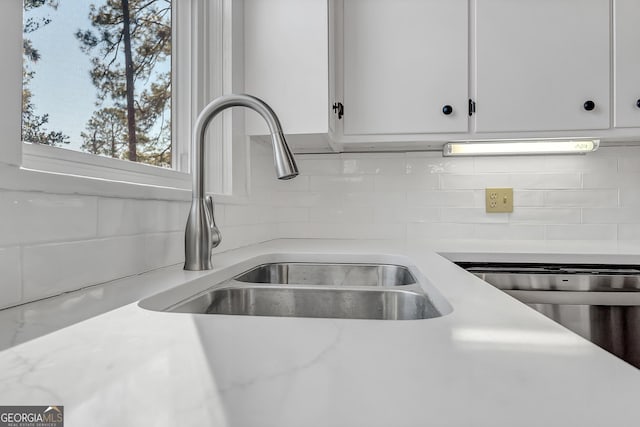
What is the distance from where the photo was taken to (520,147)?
1.74m

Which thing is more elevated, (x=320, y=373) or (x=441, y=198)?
(x=441, y=198)

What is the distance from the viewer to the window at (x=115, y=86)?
0.75 meters

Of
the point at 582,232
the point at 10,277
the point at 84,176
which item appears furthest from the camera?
the point at 582,232

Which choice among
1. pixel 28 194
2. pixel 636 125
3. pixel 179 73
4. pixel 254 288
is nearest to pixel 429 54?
pixel 636 125

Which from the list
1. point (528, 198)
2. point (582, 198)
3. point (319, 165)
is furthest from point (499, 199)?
point (319, 165)

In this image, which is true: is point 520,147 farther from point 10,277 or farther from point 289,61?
point 10,277

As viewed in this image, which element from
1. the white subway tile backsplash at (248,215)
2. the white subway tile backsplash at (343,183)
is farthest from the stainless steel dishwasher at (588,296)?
the white subway tile backsplash at (248,215)

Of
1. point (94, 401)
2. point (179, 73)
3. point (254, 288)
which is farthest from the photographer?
point (179, 73)

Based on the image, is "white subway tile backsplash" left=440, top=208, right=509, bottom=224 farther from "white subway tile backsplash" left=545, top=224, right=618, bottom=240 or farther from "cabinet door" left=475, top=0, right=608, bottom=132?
"cabinet door" left=475, top=0, right=608, bottom=132

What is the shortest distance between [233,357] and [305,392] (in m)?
0.10

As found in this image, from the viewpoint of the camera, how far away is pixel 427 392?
0.98 feet

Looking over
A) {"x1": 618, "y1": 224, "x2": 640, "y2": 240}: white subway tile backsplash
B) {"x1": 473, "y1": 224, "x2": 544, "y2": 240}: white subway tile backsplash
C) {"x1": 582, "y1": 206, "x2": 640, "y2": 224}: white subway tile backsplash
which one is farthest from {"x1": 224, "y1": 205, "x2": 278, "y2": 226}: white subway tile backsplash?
{"x1": 618, "y1": 224, "x2": 640, "y2": 240}: white subway tile backsplash

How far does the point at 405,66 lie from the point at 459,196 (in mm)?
666

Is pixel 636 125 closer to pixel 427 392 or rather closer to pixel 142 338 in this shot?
pixel 427 392
